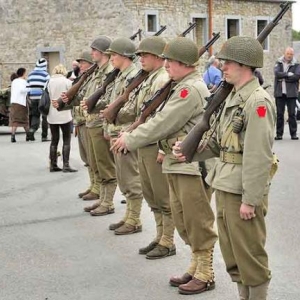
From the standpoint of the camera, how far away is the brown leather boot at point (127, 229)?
7523 millimetres

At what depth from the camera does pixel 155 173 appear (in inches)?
252

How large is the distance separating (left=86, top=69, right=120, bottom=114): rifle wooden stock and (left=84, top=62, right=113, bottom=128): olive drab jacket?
31 cm

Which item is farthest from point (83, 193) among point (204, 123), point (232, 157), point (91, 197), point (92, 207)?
point (232, 157)

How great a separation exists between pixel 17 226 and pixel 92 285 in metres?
2.57

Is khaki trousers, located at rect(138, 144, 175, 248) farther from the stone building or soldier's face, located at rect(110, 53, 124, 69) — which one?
the stone building

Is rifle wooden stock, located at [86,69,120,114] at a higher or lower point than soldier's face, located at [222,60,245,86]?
lower

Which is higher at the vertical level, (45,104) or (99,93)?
(99,93)

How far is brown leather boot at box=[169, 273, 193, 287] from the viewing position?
5721 mm

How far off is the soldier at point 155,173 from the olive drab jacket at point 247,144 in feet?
5.64

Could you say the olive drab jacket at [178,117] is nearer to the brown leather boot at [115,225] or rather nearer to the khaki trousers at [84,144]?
the brown leather boot at [115,225]

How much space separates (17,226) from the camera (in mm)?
8172

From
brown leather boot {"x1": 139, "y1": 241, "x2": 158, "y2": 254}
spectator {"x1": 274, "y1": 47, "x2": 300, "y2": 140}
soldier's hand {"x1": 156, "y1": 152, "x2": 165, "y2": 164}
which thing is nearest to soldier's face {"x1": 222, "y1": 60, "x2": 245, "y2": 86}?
soldier's hand {"x1": 156, "y1": 152, "x2": 165, "y2": 164}

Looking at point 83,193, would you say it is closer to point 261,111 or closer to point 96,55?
point 96,55

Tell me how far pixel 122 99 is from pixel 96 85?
5.25 ft
